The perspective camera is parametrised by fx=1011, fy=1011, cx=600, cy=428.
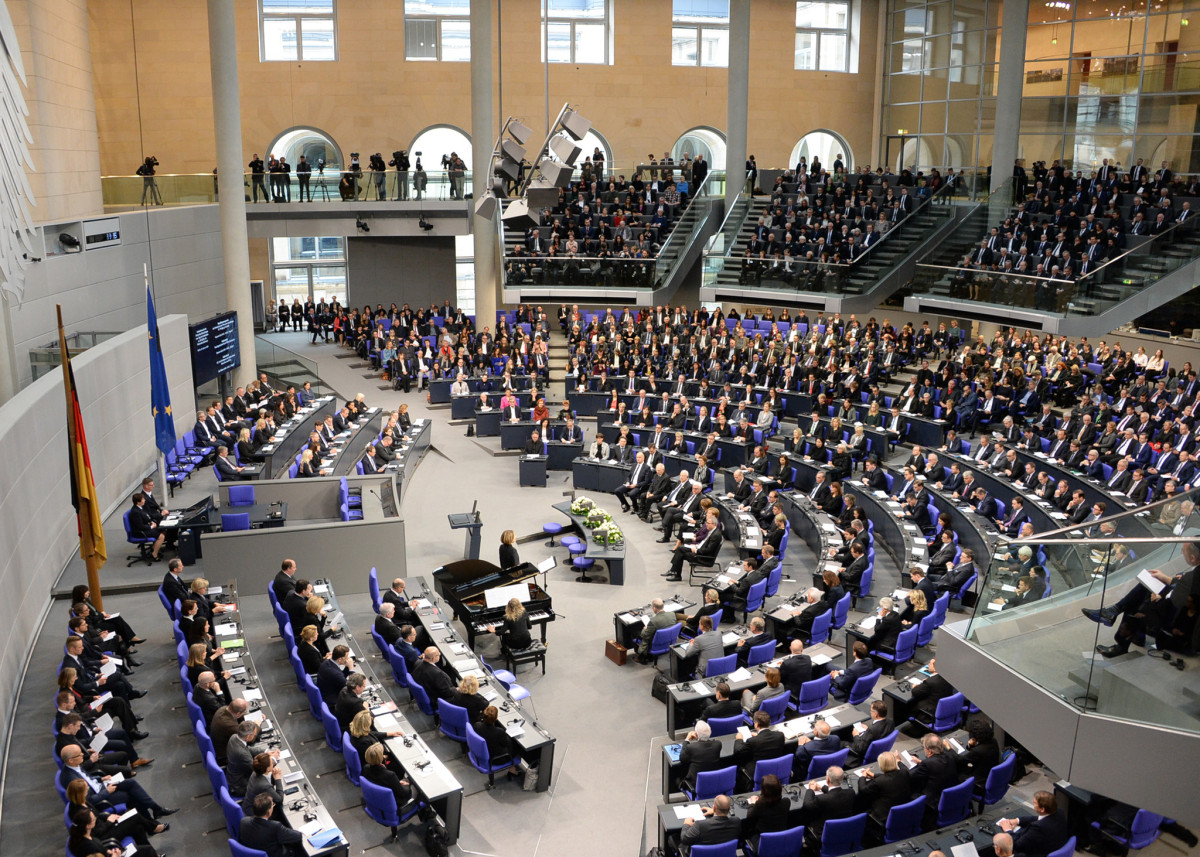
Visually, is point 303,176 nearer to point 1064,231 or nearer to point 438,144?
point 438,144

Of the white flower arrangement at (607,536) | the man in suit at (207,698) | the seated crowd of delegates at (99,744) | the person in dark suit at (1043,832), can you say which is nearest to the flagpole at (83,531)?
the seated crowd of delegates at (99,744)

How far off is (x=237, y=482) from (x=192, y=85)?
80.7ft

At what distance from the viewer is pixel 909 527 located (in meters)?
15.7

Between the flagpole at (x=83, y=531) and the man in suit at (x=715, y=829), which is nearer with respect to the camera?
the man in suit at (x=715, y=829)

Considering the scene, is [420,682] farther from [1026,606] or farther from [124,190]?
[124,190]

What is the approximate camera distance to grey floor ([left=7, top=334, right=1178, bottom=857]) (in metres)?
9.47

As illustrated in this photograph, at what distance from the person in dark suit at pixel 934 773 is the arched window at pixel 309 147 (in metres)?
33.7

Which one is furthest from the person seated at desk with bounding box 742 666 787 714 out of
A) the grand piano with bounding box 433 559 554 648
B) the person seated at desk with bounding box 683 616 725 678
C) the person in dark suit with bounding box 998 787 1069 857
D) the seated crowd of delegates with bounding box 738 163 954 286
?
the seated crowd of delegates with bounding box 738 163 954 286

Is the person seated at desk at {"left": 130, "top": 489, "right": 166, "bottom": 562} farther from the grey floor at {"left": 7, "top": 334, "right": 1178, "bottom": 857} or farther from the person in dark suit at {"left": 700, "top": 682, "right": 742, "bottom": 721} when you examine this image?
the person in dark suit at {"left": 700, "top": 682, "right": 742, "bottom": 721}

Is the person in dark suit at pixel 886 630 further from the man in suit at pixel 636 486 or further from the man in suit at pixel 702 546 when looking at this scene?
the man in suit at pixel 636 486

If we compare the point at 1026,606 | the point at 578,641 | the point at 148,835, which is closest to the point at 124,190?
the point at 578,641

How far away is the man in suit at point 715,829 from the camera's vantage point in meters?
8.51

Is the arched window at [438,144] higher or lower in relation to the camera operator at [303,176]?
higher

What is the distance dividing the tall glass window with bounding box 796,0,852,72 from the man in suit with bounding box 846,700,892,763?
112 feet
